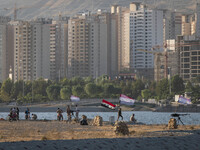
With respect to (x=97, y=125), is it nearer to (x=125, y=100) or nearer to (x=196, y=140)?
(x=125, y=100)

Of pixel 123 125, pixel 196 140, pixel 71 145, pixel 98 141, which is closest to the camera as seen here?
pixel 71 145

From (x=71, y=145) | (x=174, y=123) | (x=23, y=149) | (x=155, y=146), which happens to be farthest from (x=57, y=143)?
(x=174, y=123)

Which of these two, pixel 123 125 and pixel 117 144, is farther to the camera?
pixel 123 125

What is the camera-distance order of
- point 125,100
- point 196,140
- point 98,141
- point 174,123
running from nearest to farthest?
1. point 98,141
2. point 196,140
3. point 174,123
4. point 125,100

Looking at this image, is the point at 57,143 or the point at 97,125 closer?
the point at 57,143

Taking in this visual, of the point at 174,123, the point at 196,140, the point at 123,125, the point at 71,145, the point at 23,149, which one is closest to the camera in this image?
the point at 23,149

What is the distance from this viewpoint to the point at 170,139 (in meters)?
44.8

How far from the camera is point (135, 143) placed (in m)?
42.2

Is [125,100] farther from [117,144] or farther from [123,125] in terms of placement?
[117,144]

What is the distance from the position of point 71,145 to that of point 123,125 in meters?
11.5

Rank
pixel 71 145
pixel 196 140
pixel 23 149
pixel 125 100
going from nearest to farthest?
pixel 23 149, pixel 71 145, pixel 196 140, pixel 125 100

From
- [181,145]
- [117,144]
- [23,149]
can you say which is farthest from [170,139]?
[23,149]

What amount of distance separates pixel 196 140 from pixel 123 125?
724cm

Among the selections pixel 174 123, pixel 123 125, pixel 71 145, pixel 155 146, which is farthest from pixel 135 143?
pixel 174 123
